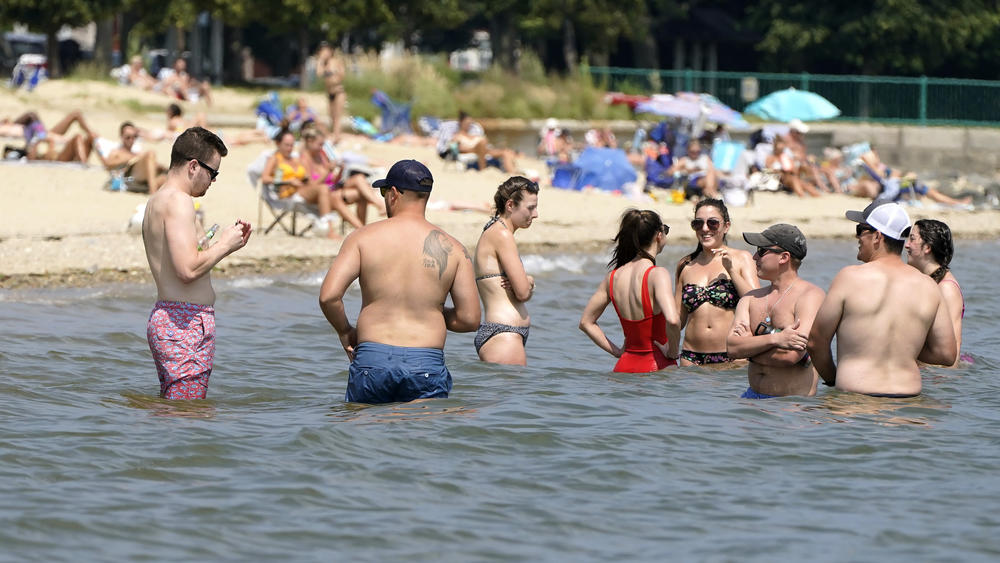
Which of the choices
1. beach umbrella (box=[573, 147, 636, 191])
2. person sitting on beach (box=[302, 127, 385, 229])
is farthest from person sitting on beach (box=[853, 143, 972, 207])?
person sitting on beach (box=[302, 127, 385, 229])

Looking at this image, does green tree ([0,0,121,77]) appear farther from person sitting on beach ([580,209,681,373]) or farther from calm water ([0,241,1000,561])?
person sitting on beach ([580,209,681,373])

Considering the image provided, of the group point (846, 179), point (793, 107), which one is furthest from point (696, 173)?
point (793, 107)

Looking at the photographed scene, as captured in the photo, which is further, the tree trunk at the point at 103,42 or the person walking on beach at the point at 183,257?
the tree trunk at the point at 103,42

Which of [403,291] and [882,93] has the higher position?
[882,93]

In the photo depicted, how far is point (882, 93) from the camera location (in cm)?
3322

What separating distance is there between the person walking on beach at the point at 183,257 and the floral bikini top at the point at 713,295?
9.71ft

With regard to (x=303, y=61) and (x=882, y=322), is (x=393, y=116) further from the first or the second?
(x=882, y=322)

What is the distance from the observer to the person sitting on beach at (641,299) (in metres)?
7.53

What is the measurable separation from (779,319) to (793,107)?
20828 mm

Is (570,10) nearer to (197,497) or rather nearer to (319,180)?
(319,180)

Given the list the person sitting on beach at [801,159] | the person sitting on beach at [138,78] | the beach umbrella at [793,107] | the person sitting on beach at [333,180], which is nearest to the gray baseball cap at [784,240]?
the person sitting on beach at [333,180]

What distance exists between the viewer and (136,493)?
5.90 metres

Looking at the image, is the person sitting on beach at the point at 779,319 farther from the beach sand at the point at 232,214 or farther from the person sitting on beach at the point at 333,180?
the person sitting on beach at the point at 333,180

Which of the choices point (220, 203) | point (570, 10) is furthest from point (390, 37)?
point (220, 203)
